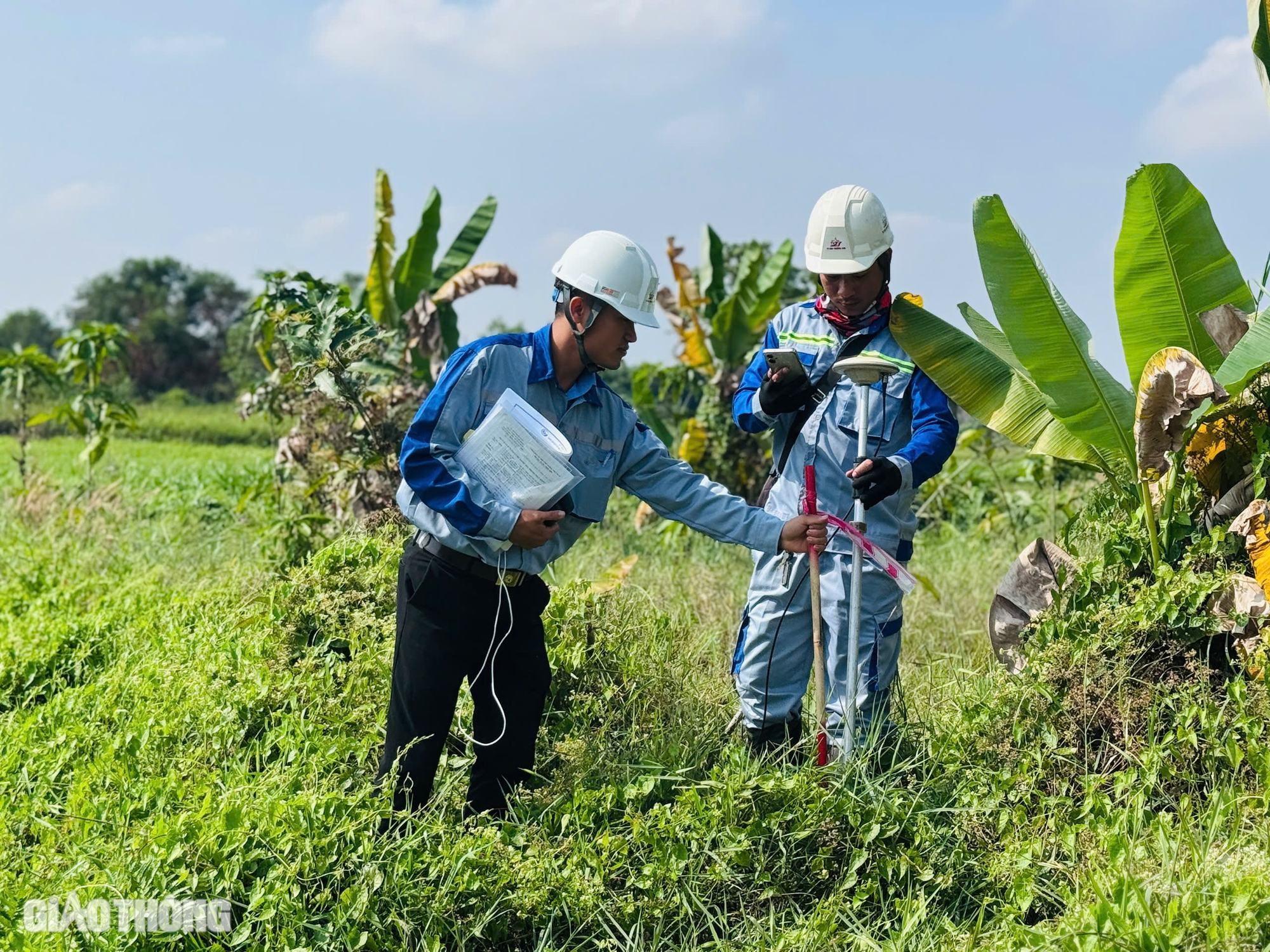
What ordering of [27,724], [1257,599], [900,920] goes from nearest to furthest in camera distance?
1. [900,920]
2. [1257,599]
3. [27,724]

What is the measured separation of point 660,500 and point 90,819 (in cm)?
212

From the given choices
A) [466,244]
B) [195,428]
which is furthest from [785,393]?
[195,428]

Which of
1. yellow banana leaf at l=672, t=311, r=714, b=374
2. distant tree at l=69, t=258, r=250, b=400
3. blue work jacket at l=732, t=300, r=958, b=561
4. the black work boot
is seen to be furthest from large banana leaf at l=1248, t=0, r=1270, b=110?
distant tree at l=69, t=258, r=250, b=400

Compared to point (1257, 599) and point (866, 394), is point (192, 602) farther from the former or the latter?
point (1257, 599)

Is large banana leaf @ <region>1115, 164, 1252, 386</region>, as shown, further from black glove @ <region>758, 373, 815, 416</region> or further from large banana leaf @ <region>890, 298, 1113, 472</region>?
black glove @ <region>758, 373, 815, 416</region>

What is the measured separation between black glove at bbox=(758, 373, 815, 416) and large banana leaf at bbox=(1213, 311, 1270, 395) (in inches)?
57.2

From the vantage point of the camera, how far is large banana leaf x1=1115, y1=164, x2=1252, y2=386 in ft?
14.7

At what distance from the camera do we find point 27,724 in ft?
16.2

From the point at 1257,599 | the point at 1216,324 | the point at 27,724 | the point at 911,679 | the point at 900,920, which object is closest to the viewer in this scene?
the point at 900,920

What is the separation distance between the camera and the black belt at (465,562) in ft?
12.2

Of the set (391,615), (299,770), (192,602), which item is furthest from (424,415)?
(192,602)

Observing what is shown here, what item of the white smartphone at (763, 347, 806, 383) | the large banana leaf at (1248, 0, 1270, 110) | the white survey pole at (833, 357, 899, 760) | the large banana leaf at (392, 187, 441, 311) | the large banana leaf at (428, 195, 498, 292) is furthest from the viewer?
the large banana leaf at (428, 195, 498, 292)

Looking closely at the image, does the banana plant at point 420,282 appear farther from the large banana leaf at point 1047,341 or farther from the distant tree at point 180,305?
the distant tree at point 180,305

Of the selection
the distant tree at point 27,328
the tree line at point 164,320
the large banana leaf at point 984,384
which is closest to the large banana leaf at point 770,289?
the large banana leaf at point 984,384
